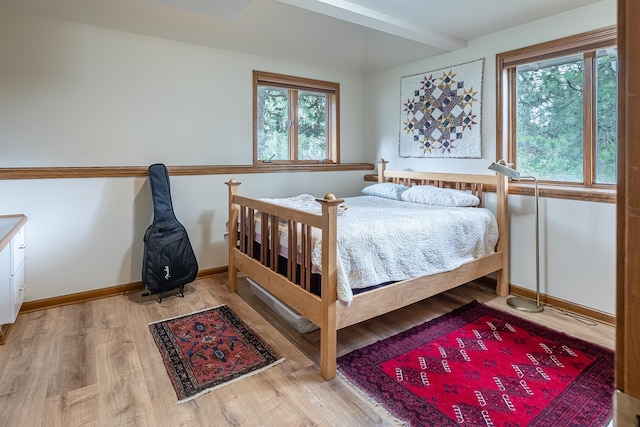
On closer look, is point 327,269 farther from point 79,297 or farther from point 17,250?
point 79,297

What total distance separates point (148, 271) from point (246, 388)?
1474mm

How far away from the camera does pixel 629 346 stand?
0.42m

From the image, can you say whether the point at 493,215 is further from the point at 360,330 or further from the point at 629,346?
the point at 629,346

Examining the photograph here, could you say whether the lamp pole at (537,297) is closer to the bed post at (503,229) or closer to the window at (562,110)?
the bed post at (503,229)

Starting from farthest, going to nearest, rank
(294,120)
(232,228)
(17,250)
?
(294,120) < (232,228) < (17,250)

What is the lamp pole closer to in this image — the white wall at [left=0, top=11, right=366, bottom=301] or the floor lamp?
the floor lamp

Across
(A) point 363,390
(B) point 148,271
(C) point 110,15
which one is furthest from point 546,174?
(C) point 110,15

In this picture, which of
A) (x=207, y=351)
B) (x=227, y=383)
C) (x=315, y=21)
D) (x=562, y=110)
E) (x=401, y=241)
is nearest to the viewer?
(x=227, y=383)

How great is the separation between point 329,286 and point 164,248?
5.33 ft

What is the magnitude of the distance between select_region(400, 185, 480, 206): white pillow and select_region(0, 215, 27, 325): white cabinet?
2.95 m

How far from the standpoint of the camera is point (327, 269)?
1.92 metres

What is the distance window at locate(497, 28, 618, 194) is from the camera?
2.61 meters

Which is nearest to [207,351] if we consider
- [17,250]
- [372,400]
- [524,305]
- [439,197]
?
[372,400]

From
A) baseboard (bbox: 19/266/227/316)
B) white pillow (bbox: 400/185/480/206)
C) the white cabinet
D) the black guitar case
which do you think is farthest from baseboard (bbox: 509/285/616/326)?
the white cabinet
